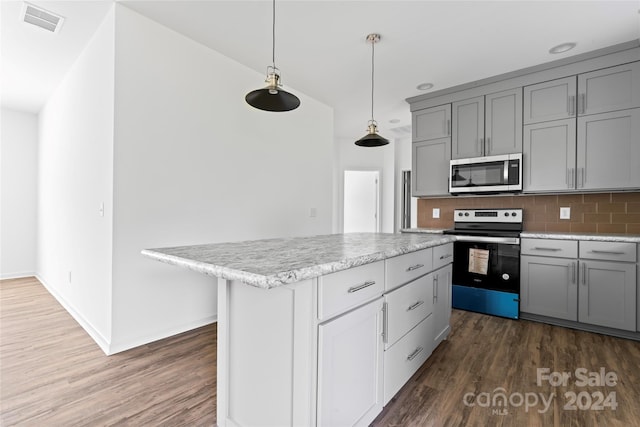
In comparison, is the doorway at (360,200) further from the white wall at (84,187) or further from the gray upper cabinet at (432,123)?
the white wall at (84,187)

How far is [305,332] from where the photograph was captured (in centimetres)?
111

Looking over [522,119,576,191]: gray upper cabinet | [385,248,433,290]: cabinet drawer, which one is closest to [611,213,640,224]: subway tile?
[522,119,576,191]: gray upper cabinet

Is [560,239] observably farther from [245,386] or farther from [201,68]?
[201,68]

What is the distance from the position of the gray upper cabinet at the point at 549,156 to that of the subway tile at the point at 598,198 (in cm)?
33

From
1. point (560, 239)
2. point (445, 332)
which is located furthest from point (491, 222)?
point (445, 332)

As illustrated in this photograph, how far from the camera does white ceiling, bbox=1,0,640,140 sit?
2.28m

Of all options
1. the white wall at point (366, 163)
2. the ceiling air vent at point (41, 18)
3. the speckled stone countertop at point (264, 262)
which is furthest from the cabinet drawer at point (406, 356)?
the white wall at point (366, 163)

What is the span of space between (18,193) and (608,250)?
7.62 metres

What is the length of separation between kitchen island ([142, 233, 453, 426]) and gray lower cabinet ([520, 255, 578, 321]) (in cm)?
209

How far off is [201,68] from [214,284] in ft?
6.53

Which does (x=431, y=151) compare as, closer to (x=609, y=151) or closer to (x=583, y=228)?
(x=609, y=151)

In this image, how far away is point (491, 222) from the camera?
11.9 feet

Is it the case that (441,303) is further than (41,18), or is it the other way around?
(41,18)

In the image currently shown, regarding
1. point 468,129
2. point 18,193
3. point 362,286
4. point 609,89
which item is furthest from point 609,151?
point 18,193
